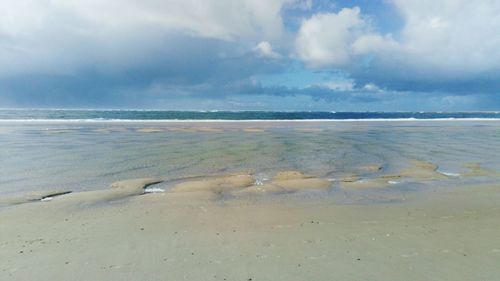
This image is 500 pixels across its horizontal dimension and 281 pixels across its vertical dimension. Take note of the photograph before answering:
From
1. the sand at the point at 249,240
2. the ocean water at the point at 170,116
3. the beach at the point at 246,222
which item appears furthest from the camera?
the ocean water at the point at 170,116

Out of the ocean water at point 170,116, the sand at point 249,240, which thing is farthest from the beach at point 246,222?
the ocean water at point 170,116

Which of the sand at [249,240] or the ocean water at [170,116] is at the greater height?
the sand at [249,240]

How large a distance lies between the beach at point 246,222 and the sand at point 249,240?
0.08 feet

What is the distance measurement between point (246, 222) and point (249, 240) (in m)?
1.17

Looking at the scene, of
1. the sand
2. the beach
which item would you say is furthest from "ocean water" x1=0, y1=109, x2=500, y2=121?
the sand

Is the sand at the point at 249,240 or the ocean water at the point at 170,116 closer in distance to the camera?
the sand at the point at 249,240

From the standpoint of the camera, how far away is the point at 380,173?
599 inches

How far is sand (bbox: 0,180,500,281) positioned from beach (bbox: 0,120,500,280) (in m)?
0.03

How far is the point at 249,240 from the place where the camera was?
23.0ft

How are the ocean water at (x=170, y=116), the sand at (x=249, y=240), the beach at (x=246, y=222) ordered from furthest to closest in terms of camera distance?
the ocean water at (x=170, y=116)
the beach at (x=246, y=222)
the sand at (x=249, y=240)

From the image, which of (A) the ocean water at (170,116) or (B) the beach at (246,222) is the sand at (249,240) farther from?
(A) the ocean water at (170,116)

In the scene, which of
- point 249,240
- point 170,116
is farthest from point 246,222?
point 170,116

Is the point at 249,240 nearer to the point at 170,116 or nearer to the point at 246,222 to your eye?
the point at 246,222

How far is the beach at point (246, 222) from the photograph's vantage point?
5.80 meters
